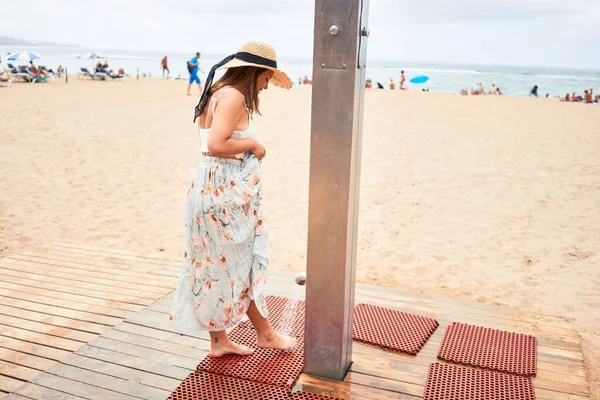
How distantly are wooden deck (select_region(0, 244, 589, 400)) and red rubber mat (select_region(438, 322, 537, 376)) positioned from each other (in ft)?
0.20

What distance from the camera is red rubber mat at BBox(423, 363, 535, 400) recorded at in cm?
241

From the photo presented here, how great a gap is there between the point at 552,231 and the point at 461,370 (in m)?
3.94

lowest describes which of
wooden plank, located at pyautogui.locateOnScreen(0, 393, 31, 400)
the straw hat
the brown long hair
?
wooden plank, located at pyautogui.locateOnScreen(0, 393, 31, 400)

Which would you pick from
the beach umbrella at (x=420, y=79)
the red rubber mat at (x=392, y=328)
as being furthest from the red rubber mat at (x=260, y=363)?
the beach umbrella at (x=420, y=79)

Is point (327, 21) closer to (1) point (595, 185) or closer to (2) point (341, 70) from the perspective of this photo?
(2) point (341, 70)

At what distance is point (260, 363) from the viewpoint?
104 inches

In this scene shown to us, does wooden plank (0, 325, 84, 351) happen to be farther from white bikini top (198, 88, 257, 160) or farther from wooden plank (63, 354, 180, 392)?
white bikini top (198, 88, 257, 160)

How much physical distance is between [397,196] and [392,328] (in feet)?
14.8

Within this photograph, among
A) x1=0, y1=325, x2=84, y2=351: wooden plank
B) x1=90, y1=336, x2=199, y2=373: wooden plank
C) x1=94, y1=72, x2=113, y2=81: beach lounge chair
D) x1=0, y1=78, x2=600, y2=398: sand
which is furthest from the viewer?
x1=94, y1=72, x2=113, y2=81: beach lounge chair

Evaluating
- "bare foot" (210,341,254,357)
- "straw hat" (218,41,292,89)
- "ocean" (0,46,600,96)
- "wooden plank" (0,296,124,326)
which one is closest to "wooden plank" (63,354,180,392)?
"bare foot" (210,341,254,357)

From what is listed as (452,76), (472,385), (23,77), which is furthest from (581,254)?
(452,76)

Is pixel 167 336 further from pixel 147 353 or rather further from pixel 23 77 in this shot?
pixel 23 77

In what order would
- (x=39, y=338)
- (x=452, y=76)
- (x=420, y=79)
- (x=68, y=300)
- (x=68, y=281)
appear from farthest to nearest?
(x=452, y=76)
(x=420, y=79)
(x=68, y=281)
(x=68, y=300)
(x=39, y=338)

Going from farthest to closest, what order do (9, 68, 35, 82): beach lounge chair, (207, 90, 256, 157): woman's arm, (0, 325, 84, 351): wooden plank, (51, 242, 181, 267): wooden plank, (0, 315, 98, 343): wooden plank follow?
(9, 68, 35, 82): beach lounge chair
(51, 242, 181, 267): wooden plank
(0, 315, 98, 343): wooden plank
(0, 325, 84, 351): wooden plank
(207, 90, 256, 157): woman's arm
